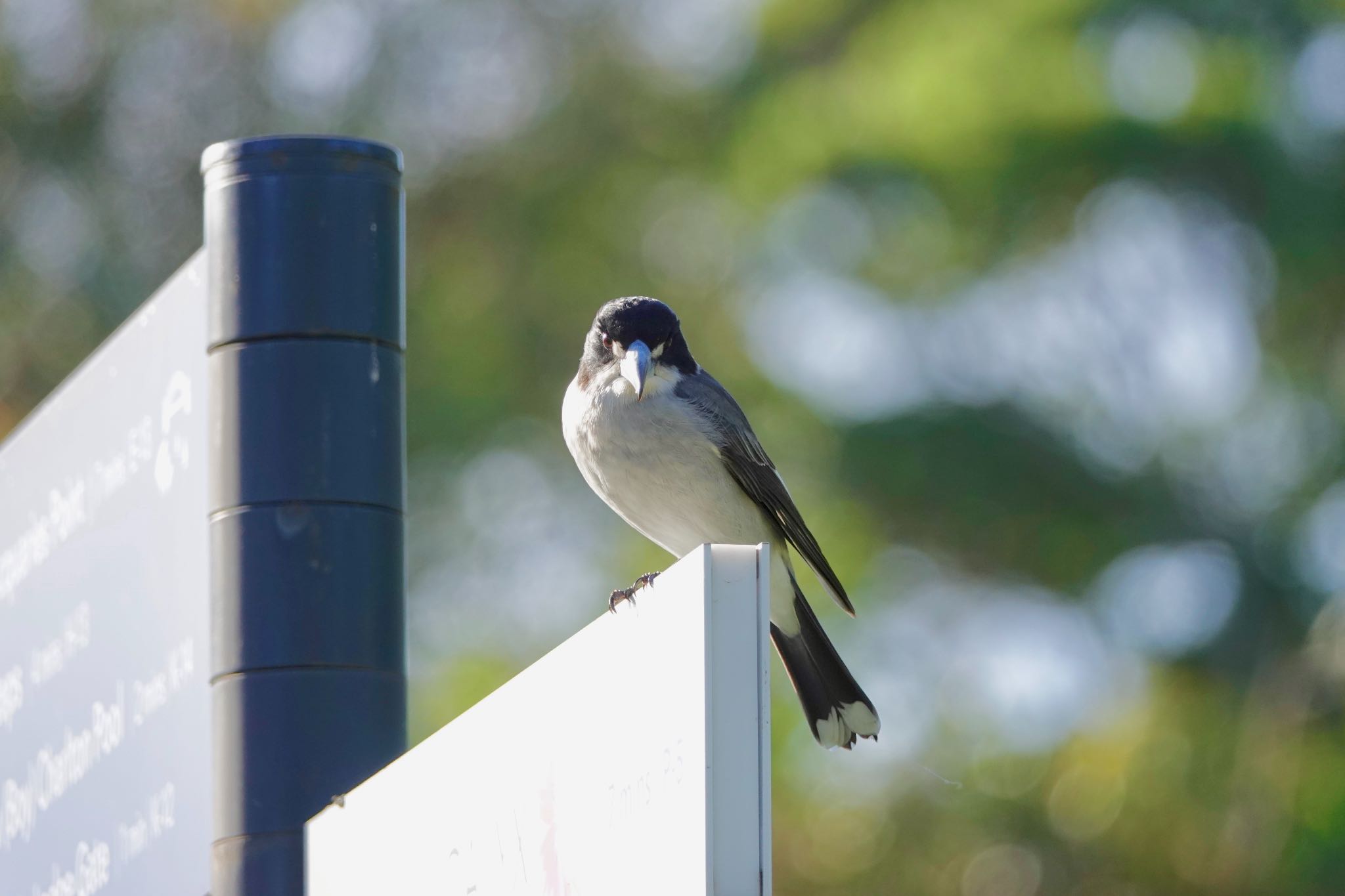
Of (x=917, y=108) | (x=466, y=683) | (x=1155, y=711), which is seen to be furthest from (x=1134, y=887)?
(x=917, y=108)

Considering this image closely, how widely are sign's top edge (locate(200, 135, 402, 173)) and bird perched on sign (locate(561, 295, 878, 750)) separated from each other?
2.53ft

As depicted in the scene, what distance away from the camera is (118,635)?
2980mm

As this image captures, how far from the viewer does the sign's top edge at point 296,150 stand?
9.40 feet

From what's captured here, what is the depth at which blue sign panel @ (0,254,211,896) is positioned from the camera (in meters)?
2.82

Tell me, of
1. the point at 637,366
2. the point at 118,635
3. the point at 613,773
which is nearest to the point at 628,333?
the point at 637,366

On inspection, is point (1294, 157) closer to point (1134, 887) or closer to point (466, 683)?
point (1134, 887)

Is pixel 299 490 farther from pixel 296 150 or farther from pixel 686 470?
pixel 686 470

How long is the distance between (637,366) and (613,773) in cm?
168

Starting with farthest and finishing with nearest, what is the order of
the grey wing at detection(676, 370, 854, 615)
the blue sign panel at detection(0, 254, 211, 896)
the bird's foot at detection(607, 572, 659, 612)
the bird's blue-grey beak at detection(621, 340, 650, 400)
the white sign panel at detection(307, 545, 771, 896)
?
1. the grey wing at detection(676, 370, 854, 615)
2. the bird's blue-grey beak at detection(621, 340, 650, 400)
3. the blue sign panel at detection(0, 254, 211, 896)
4. the bird's foot at detection(607, 572, 659, 612)
5. the white sign panel at detection(307, 545, 771, 896)

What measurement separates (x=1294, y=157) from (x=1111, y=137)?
69 centimetres

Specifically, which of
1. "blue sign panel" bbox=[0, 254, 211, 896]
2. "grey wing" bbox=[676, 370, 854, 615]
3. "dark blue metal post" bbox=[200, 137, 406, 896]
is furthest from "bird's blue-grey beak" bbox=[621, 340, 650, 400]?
"blue sign panel" bbox=[0, 254, 211, 896]

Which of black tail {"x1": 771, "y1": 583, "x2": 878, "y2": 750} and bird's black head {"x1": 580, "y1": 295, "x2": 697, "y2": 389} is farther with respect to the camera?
bird's black head {"x1": 580, "y1": 295, "x2": 697, "y2": 389}

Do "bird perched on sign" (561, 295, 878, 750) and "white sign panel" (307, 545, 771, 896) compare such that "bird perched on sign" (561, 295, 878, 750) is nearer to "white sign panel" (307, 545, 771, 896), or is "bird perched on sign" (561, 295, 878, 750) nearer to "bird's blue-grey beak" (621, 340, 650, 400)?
"bird's blue-grey beak" (621, 340, 650, 400)

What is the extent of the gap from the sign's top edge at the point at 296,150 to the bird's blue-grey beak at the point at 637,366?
756mm
